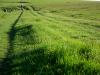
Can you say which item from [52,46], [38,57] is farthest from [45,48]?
[38,57]

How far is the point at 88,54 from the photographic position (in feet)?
50.3

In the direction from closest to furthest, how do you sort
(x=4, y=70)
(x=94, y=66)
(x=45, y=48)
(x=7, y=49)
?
(x=94, y=66), (x=4, y=70), (x=45, y=48), (x=7, y=49)

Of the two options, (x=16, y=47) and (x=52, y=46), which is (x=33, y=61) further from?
(x=16, y=47)

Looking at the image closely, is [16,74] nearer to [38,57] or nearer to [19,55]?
[38,57]

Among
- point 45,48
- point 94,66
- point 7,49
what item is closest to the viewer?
point 94,66

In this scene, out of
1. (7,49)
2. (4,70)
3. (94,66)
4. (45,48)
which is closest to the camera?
(94,66)

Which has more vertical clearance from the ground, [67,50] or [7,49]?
[67,50]

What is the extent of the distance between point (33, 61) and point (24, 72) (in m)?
1.69

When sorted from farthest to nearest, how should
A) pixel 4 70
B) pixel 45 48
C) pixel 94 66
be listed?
pixel 45 48 → pixel 4 70 → pixel 94 66

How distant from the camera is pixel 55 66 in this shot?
13672mm

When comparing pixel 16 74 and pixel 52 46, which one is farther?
pixel 52 46

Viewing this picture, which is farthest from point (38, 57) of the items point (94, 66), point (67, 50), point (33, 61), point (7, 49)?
point (7, 49)

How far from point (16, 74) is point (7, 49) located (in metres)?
7.82

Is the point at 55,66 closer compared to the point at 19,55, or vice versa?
the point at 55,66
